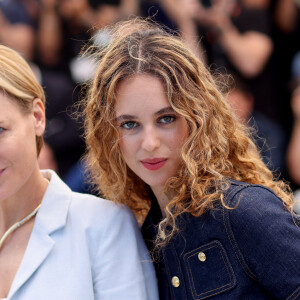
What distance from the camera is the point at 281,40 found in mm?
3689

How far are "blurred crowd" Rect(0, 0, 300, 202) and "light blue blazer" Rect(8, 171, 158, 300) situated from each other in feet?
4.69

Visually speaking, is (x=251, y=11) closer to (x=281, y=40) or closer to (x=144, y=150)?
(x=281, y=40)

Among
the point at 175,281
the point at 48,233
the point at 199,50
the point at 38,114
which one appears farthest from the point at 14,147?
the point at 199,50

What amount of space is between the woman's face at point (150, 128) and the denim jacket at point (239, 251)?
0.66 ft

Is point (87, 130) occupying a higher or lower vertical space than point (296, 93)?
higher

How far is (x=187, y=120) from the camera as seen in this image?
5.73 ft

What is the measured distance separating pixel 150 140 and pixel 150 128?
4cm

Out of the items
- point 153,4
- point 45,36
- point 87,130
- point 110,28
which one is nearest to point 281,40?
point 153,4

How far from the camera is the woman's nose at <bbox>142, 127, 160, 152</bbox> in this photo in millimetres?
1676

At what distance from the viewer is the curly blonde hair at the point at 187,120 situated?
5.58 ft

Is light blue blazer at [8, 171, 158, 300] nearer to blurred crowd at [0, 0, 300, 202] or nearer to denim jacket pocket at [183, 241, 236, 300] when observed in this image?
denim jacket pocket at [183, 241, 236, 300]

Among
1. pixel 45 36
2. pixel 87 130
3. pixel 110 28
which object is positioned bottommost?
pixel 45 36

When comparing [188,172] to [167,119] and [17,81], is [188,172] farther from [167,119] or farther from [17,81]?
[17,81]

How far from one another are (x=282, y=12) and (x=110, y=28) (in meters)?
1.98
